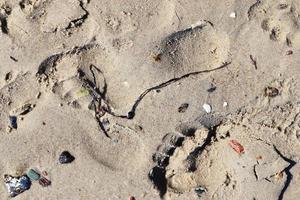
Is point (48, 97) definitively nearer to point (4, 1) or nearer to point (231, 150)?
point (4, 1)

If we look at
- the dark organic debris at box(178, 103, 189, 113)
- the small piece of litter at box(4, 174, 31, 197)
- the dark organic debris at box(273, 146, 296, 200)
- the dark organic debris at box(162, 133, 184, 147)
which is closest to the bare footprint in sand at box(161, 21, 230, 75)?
the dark organic debris at box(178, 103, 189, 113)

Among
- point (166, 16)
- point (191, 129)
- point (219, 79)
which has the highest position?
point (166, 16)

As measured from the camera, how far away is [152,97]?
3.77 m

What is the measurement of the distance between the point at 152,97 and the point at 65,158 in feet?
2.38

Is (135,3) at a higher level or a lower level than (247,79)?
higher

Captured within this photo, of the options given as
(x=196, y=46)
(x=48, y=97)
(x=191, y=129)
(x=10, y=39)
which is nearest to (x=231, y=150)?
(x=191, y=129)

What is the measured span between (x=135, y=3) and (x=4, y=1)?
931 millimetres

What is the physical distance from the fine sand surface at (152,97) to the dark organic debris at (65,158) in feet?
0.10

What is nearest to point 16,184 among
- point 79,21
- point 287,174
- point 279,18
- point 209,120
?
point 79,21

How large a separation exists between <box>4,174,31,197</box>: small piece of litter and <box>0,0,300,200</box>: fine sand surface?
0.05 meters

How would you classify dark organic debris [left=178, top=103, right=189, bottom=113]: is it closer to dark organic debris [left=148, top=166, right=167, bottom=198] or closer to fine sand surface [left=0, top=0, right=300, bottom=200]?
fine sand surface [left=0, top=0, right=300, bottom=200]

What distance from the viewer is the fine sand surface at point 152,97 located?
3680 millimetres

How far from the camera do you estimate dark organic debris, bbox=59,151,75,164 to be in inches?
147

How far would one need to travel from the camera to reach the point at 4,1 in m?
3.88
